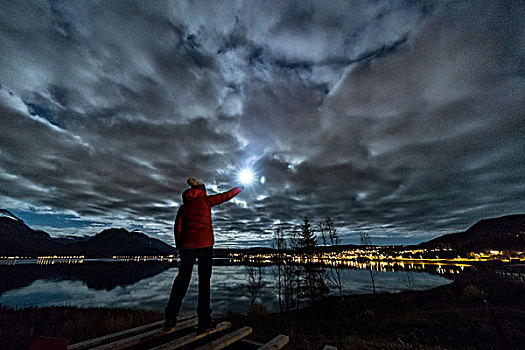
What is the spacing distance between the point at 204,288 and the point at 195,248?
2.86 ft

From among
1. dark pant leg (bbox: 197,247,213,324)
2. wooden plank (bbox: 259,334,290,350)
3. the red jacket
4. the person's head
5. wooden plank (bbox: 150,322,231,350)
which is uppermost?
the person's head

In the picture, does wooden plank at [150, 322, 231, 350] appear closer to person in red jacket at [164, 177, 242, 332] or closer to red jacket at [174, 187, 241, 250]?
person in red jacket at [164, 177, 242, 332]

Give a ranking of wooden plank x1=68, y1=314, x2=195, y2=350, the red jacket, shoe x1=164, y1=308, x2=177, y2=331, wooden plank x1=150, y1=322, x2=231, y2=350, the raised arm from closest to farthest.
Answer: wooden plank x1=150, y1=322, x2=231, y2=350, wooden plank x1=68, y1=314, x2=195, y2=350, shoe x1=164, y1=308, x2=177, y2=331, the red jacket, the raised arm

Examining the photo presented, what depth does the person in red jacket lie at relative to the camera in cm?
446

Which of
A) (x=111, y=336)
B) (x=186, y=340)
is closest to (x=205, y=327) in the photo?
(x=186, y=340)

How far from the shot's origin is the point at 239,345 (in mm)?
4168

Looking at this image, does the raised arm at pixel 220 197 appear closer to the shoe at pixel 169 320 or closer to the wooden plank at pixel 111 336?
the shoe at pixel 169 320

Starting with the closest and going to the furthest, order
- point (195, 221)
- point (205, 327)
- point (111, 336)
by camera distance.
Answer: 1. point (111, 336)
2. point (205, 327)
3. point (195, 221)

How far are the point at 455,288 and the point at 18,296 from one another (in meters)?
61.7

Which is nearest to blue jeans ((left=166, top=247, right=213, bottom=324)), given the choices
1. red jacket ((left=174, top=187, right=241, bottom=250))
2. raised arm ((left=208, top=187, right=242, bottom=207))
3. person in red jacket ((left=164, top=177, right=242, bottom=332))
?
person in red jacket ((left=164, top=177, right=242, bottom=332))

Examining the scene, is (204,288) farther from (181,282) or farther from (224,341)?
(224,341)

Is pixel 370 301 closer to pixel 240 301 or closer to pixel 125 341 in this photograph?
pixel 240 301

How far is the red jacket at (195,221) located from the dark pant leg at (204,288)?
0.78ft

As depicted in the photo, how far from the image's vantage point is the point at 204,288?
14.9 ft
